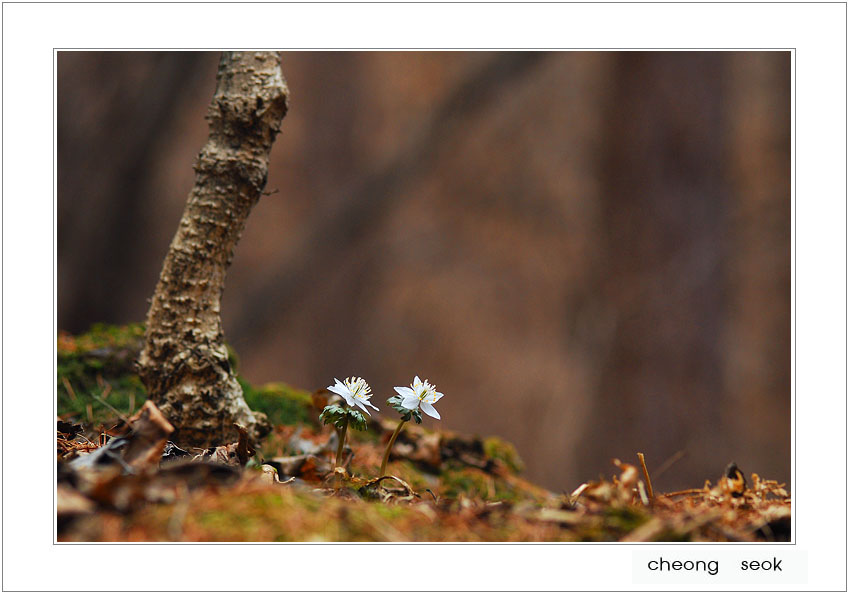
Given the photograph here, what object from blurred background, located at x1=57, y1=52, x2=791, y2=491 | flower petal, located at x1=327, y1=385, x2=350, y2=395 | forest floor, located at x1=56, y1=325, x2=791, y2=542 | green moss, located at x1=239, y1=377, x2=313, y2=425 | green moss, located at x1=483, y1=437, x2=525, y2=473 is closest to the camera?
forest floor, located at x1=56, y1=325, x2=791, y2=542

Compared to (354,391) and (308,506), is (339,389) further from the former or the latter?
(308,506)

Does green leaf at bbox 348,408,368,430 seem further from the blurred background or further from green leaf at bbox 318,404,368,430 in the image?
the blurred background

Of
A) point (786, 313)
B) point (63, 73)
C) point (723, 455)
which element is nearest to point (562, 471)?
point (723, 455)

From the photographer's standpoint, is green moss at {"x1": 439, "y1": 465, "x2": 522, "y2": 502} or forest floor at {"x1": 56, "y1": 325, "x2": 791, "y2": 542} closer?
forest floor at {"x1": 56, "y1": 325, "x2": 791, "y2": 542}

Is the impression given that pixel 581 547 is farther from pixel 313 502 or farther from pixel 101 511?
pixel 101 511

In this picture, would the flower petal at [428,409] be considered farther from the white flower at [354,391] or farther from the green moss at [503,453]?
the green moss at [503,453]

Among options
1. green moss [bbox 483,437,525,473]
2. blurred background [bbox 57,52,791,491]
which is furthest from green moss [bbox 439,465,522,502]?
blurred background [bbox 57,52,791,491]

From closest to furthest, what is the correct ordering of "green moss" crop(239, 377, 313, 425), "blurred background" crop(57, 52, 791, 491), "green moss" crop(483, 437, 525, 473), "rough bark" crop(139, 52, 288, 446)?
"rough bark" crop(139, 52, 288, 446)
"green moss" crop(239, 377, 313, 425)
"green moss" crop(483, 437, 525, 473)
"blurred background" crop(57, 52, 791, 491)

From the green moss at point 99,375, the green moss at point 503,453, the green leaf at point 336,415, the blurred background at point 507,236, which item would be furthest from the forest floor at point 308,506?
the blurred background at point 507,236
